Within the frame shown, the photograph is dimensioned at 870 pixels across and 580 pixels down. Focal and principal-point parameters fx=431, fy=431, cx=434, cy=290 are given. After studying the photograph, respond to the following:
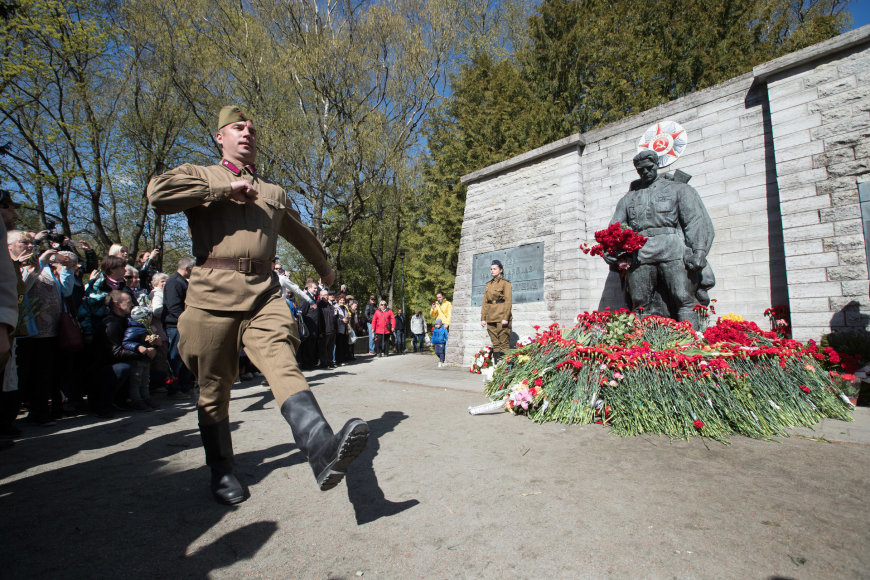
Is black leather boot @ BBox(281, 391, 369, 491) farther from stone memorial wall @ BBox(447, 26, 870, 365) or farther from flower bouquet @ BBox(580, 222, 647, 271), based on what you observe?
stone memorial wall @ BBox(447, 26, 870, 365)

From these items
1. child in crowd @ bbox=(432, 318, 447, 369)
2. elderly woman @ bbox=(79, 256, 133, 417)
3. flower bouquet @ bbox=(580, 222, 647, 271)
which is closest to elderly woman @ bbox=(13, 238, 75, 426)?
elderly woman @ bbox=(79, 256, 133, 417)

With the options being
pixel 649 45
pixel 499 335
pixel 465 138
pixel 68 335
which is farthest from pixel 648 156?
pixel 465 138

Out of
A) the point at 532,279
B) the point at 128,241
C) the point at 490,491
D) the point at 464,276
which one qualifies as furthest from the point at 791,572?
the point at 128,241

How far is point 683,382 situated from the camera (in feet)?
11.9

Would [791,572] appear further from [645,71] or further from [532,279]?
[645,71]

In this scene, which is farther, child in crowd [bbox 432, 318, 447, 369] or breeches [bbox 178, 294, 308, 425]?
child in crowd [bbox 432, 318, 447, 369]

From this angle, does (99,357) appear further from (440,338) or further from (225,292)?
(440,338)

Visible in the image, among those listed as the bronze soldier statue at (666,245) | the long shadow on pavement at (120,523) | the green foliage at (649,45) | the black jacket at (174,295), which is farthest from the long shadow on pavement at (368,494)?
the green foliage at (649,45)

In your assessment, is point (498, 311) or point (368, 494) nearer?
point (368, 494)

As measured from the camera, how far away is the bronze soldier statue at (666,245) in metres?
5.20

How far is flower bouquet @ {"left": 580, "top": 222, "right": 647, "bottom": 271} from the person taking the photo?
206 inches

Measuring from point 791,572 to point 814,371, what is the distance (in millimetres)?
3182

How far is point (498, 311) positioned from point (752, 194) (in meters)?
3.85

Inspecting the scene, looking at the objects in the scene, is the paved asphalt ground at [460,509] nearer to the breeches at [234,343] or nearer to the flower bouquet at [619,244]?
the breeches at [234,343]
